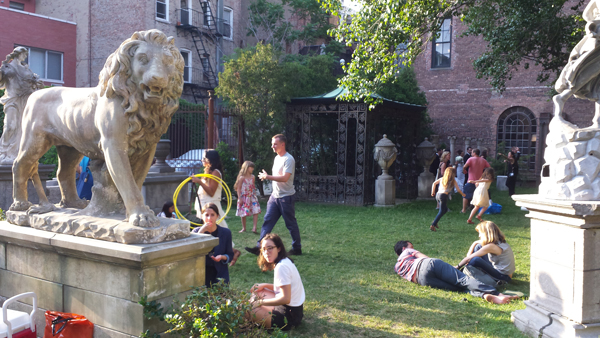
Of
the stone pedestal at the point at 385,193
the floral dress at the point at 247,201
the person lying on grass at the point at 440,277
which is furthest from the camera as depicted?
the stone pedestal at the point at 385,193

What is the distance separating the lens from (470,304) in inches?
218

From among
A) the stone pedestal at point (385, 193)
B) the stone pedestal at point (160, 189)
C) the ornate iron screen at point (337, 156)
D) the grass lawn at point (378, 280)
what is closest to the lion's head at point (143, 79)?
the grass lawn at point (378, 280)

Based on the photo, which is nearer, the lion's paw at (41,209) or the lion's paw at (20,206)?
the lion's paw at (41,209)

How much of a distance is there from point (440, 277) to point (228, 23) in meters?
23.0

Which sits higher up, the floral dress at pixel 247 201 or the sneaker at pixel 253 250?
the floral dress at pixel 247 201

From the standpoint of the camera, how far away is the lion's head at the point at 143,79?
3.38 m

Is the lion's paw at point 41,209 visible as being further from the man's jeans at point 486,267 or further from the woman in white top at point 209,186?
the man's jeans at point 486,267

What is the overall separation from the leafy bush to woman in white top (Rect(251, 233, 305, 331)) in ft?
3.01

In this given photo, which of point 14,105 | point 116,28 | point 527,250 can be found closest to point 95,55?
point 116,28

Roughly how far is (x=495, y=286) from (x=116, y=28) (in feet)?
69.7

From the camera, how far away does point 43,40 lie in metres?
20.7

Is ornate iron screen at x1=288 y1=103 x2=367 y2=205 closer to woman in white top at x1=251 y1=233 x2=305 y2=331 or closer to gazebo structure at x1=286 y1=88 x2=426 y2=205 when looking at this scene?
gazebo structure at x1=286 y1=88 x2=426 y2=205

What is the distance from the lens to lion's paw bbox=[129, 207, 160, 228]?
3479 mm

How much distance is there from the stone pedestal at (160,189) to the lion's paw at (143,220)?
656 centimetres
